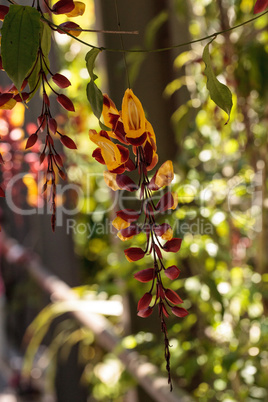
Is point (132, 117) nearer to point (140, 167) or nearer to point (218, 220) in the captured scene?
point (140, 167)

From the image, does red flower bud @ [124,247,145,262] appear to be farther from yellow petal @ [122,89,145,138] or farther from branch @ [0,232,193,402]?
branch @ [0,232,193,402]

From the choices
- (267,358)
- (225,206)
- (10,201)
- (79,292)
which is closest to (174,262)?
(225,206)

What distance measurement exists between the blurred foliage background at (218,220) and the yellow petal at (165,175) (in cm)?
47

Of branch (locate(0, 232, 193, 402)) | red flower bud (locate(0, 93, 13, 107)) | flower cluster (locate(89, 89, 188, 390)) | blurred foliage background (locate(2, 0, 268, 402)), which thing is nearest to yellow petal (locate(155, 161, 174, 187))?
flower cluster (locate(89, 89, 188, 390))

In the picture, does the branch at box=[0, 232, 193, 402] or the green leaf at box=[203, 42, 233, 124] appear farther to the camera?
the branch at box=[0, 232, 193, 402]

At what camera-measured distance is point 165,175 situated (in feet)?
1.20

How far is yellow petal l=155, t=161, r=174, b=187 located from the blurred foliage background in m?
0.47

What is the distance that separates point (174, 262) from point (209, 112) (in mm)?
317

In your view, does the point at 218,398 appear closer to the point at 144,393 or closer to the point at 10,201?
the point at 144,393

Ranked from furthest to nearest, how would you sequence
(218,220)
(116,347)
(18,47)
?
1. (116,347)
2. (218,220)
3. (18,47)

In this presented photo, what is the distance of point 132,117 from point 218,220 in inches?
24.6

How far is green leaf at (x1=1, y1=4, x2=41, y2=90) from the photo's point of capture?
1.00 ft

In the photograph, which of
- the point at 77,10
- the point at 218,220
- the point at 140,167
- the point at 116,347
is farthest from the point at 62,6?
the point at 116,347

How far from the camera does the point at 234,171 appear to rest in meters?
1.16
